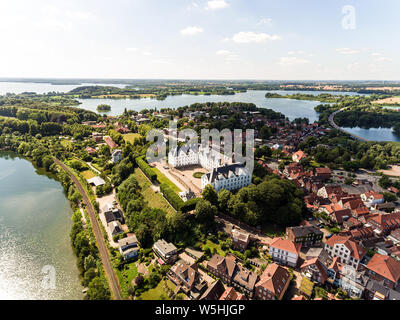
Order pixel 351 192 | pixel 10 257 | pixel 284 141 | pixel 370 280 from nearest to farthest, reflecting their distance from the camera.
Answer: pixel 370 280
pixel 10 257
pixel 351 192
pixel 284 141

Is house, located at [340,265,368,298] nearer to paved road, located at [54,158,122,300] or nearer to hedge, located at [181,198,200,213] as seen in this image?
hedge, located at [181,198,200,213]

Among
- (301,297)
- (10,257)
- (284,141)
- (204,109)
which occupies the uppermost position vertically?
(204,109)

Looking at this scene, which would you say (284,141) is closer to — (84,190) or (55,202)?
(84,190)

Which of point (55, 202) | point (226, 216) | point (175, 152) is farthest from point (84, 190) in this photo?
point (226, 216)

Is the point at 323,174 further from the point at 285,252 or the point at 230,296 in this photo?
the point at 230,296

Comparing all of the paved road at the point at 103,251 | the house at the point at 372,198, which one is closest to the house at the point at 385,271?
the house at the point at 372,198

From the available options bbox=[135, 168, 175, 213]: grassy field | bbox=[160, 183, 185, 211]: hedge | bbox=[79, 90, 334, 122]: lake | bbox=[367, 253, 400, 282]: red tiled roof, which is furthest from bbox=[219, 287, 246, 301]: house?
bbox=[79, 90, 334, 122]: lake
